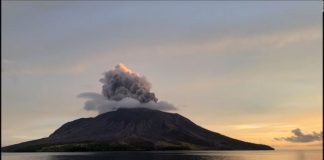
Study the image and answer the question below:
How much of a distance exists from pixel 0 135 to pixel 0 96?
6.32 feet

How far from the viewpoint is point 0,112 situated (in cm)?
1875

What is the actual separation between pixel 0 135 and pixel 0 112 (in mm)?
1402

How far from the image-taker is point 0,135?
63.8ft

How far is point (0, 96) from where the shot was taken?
19344 mm

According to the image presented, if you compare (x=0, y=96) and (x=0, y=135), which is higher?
(x=0, y=96)

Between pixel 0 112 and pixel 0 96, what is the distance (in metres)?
0.98
